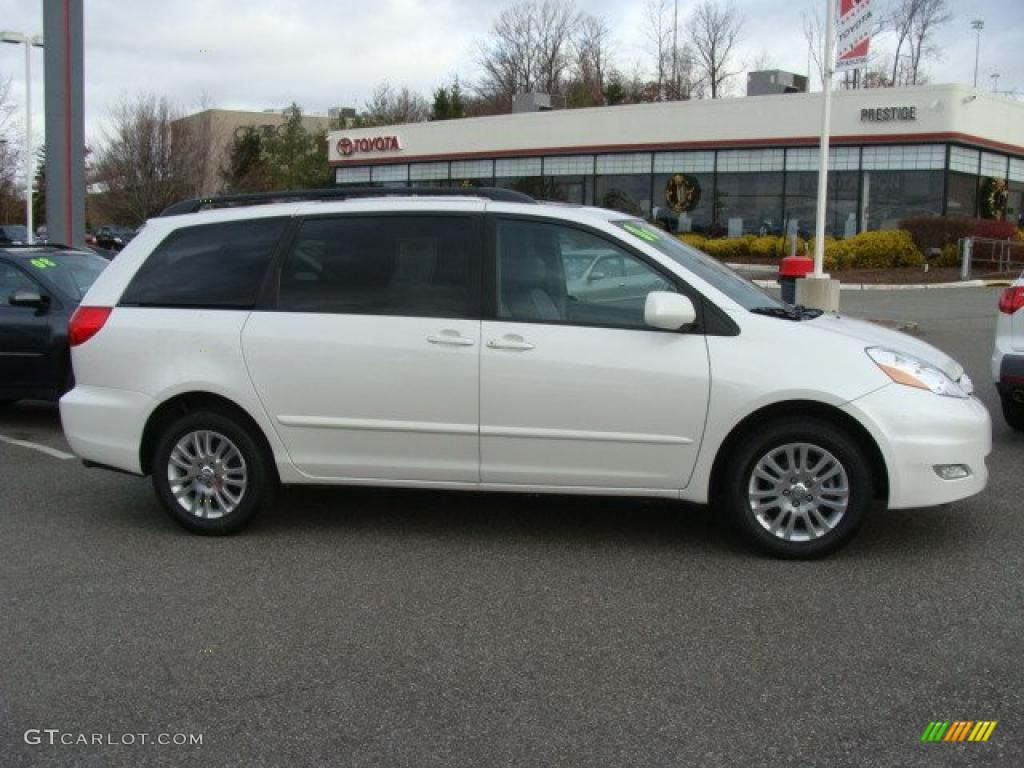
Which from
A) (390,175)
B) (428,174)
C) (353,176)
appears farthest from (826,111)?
(353,176)

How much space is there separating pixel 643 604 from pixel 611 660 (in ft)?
2.12

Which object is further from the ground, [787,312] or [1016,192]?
[1016,192]

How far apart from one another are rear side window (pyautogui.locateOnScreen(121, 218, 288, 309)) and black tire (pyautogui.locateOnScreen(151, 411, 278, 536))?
A: 674 mm

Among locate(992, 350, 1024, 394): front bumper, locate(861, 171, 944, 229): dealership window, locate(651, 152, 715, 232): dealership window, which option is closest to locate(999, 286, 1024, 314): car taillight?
locate(992, 350, 1024, 394): front bumper

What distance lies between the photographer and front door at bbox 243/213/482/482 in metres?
5.46

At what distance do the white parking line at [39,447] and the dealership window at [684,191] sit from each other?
97.0 feet

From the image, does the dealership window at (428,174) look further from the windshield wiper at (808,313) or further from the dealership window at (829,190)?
the windshield wiper at (808,313)

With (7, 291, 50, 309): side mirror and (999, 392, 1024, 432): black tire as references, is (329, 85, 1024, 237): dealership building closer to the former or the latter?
(999, 392, 1024, 432): black tire

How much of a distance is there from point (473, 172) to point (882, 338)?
122 feet

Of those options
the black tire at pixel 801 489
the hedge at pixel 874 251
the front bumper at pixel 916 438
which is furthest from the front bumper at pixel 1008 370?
the hedge at pixel 874 251

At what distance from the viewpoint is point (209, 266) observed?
5938 mm

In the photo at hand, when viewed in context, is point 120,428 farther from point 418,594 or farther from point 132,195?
point 132,195

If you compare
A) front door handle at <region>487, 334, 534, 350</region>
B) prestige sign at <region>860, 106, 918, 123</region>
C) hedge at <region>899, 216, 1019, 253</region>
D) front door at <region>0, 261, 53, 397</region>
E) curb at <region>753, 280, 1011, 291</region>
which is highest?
prestige sign at <region>860, 106, 918, 123</region>

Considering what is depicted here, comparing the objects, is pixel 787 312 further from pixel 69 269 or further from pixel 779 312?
pixel 69 269
